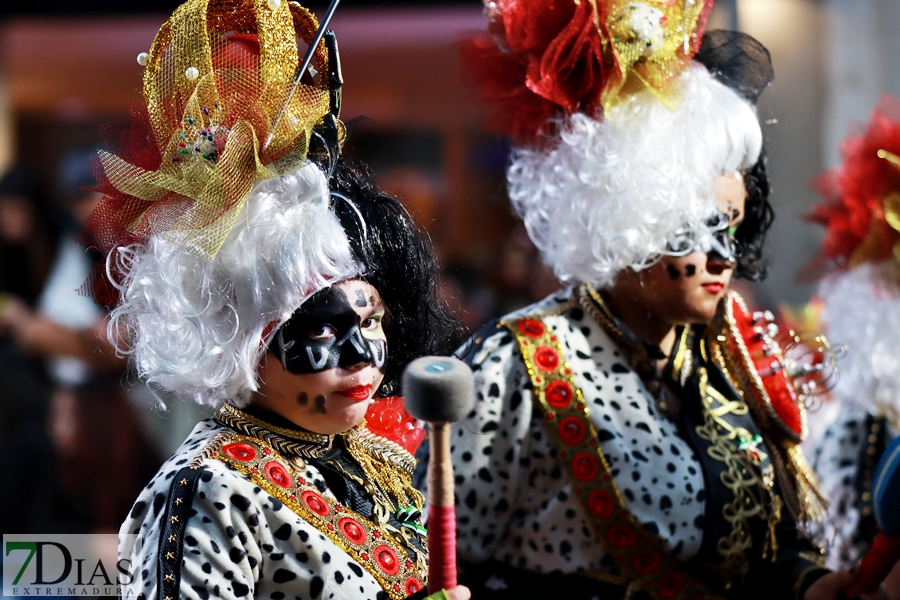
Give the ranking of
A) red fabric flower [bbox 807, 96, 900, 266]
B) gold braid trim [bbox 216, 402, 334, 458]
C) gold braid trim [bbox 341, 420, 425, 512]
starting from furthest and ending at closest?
red fabric flower [bbox 807, 96, 900, 266]
gold braid trim [bbox 341, 420, 425, 512]
gold braid trim [bbox 216, 402, 334, 458]

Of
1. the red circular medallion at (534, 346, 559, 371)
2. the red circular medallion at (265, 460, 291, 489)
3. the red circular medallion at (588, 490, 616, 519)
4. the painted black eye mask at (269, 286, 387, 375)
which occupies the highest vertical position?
the painted black eye mask at (269, 286, 387, 375)

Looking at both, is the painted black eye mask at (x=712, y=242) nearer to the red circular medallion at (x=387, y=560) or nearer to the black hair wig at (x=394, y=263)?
the black hair wig at (x=394, y=263)

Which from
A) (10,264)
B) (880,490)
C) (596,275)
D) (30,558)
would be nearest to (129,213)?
(30,558)

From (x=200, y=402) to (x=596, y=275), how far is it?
1043 millimetres

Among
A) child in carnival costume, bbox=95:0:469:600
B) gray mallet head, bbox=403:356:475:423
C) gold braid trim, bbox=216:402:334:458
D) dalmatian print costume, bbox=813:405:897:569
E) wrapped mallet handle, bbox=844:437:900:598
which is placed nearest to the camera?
gray mallet head, bbox=403:356:475:423

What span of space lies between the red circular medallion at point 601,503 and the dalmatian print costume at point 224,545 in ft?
2.44

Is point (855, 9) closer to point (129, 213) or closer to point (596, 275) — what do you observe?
point (596, 275)

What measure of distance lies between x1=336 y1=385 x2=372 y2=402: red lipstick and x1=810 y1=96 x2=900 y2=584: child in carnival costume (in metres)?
1.68

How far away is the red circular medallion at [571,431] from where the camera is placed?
2.31 metres

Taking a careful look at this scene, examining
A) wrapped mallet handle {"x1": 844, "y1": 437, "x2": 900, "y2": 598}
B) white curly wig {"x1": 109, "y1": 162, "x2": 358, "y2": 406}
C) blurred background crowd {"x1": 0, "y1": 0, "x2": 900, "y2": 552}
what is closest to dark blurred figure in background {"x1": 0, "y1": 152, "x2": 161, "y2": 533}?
blurred background crowd {"x1": 0, "y1": 0, "x2": 900, "y2": 552}

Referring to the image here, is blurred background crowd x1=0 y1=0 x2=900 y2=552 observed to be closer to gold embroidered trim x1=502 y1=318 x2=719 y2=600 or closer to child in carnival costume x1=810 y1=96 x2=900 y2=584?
child in carnival costume x1=810 y1=96 x2=900 y2=584

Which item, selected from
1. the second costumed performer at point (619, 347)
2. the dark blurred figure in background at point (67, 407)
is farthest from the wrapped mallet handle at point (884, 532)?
the dark blurred figure in background at point (67, 407)

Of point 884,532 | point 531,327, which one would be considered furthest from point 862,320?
point 531,327

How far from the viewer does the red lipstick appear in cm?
167
